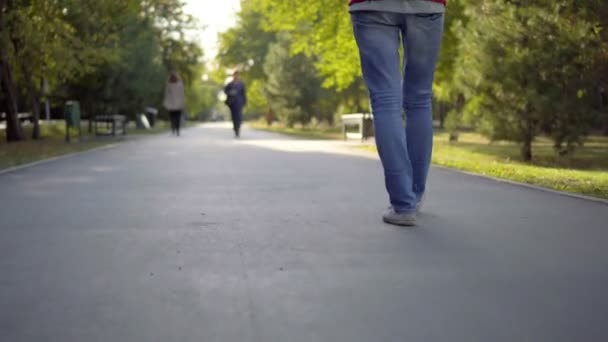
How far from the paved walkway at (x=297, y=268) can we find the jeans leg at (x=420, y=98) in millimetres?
416

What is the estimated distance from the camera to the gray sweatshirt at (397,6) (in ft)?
16.1

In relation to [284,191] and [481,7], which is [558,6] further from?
[284,191]

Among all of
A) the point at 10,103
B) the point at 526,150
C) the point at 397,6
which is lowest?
the point at 526,150

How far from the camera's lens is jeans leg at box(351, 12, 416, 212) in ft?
16.2

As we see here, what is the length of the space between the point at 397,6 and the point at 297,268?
7.15ft

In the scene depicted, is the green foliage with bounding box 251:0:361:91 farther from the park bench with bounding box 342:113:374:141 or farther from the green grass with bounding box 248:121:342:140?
the green grass with bounding box 248:121:342:140

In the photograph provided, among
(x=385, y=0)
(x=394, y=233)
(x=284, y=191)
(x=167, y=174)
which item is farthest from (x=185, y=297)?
(x=167, y=174)

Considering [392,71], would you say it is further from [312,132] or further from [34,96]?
[312,132]

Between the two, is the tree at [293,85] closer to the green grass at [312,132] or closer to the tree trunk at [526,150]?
the green grass at [312,132]

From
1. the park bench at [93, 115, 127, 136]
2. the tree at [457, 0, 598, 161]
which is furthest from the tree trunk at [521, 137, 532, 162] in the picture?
the park bench at [93, 115, 127, 136]

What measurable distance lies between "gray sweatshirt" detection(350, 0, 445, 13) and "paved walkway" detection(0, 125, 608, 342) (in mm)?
1465

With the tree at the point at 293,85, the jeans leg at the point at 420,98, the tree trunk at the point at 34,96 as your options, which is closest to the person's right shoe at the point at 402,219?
the jeans leg at the point at 420,98

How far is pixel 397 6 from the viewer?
16.2 ft

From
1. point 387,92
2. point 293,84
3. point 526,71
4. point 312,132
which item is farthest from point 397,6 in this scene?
point 293,84
